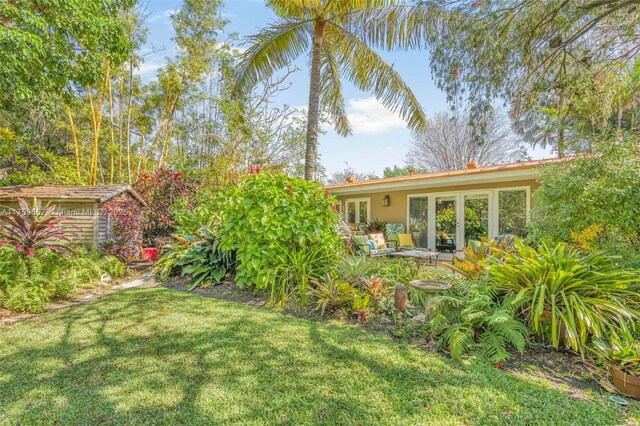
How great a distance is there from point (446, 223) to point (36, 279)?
10193 millimetres

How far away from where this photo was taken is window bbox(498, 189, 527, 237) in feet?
28.6

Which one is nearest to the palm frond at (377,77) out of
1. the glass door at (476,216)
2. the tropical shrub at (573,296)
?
the glass door at (476,216)

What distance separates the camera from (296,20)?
861cm

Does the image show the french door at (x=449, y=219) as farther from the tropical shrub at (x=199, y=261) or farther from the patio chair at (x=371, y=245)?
the tropical shrub at (x=199, y=261)

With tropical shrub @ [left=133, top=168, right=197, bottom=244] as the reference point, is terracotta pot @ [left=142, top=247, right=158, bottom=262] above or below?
below

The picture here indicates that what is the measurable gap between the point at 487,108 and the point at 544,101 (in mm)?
1684

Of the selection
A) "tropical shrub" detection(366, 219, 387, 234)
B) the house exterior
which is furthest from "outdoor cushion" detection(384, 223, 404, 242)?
"tropical shrub" detection(366, 219, 387, 234)

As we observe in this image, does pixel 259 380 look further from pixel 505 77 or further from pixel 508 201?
pixel 508 201

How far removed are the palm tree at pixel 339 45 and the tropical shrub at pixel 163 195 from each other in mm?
3506

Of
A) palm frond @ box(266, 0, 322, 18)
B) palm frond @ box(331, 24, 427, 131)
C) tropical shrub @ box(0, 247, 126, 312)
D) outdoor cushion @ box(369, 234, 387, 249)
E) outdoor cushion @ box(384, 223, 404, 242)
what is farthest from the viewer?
outdoor cushion @ box(384, 223, 404, 242)

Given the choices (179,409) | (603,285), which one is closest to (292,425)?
(179,409)

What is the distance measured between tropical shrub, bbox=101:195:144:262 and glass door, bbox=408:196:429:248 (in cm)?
877

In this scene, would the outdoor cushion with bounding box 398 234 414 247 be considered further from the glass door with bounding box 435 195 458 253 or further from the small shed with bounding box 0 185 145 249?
the small shed with bounding box 0 185 145 249

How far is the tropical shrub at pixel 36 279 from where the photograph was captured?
4668 mm
